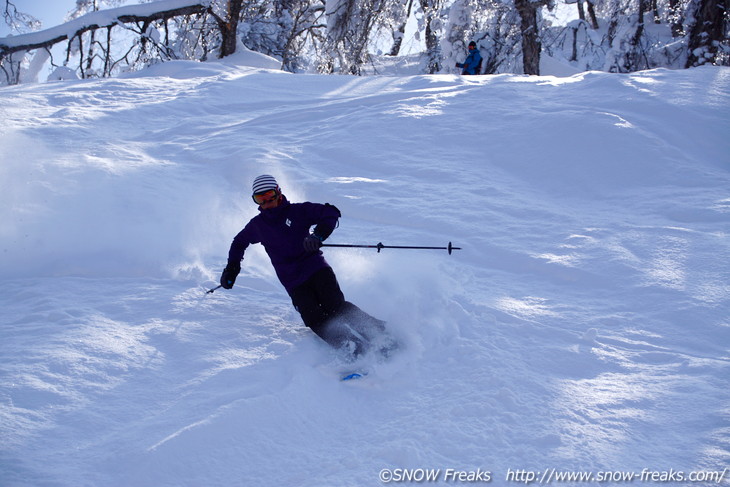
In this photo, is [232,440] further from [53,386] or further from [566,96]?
[566,96]

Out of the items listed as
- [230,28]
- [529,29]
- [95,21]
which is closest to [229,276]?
[529,29]

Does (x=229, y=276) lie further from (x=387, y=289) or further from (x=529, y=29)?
(x=529, y=29)

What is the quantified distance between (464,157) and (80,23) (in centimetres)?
1299

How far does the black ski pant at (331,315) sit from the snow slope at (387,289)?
193 mm

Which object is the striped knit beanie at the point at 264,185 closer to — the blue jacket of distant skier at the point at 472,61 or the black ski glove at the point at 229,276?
the black ski glove at the point at 229,276

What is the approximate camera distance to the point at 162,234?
18.9 feet

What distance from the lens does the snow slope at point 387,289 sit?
2867 mm

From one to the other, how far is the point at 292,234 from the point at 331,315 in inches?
27.8

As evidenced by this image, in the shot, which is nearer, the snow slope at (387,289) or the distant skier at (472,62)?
the snow slope at (387,289)

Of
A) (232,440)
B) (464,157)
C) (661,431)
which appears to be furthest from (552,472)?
(464,157)

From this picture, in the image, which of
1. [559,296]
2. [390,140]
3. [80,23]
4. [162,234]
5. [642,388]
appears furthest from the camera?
[80,23]

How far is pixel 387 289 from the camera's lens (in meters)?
4.61

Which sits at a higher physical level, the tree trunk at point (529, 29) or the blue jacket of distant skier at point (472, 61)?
the tree trunk at point (529, 29)

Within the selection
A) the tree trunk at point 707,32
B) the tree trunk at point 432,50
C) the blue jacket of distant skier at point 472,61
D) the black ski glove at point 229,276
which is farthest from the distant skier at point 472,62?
the black ski glove at point 229,276
